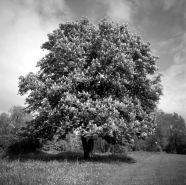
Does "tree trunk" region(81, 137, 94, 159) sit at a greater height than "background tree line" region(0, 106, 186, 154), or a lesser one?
lesser

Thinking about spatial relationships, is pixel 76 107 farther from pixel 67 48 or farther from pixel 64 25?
pixel 64 25

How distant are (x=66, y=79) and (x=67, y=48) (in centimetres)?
397

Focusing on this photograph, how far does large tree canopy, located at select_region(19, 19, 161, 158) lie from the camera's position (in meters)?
27.2

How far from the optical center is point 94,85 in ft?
104

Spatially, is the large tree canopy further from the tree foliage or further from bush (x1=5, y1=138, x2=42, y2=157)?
the tree foliage

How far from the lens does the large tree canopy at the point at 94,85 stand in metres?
27.2

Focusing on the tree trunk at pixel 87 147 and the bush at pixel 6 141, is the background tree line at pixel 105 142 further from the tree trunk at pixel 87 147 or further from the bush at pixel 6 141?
the tree trunk at pixel 87 147

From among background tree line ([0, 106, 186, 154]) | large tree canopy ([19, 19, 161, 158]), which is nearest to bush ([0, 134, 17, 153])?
background tree line ([0, 106, 186, 154])

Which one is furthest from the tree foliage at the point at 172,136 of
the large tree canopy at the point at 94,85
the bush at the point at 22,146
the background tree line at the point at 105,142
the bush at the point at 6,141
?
the bush at the point at 6,141

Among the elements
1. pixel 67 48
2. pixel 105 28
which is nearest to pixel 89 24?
pixel 105 28

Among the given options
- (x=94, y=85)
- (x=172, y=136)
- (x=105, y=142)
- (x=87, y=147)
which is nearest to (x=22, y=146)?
(x=87, y=147)

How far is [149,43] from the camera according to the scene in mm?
35750

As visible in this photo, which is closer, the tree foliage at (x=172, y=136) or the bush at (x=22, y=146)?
the bush at (x=22, y=146)

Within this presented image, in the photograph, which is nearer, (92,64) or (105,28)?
(92,64)
